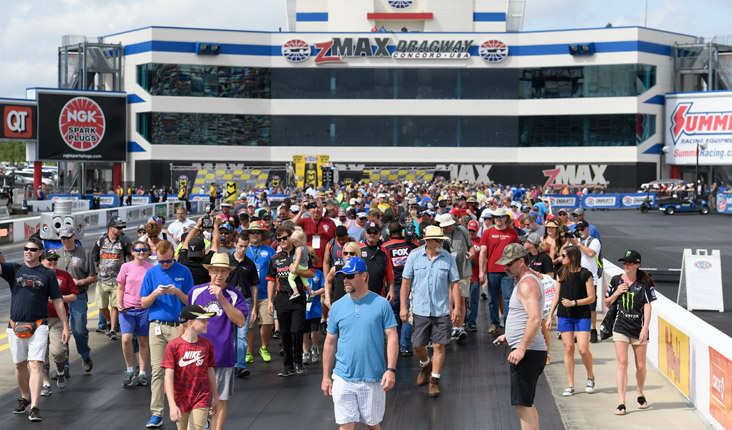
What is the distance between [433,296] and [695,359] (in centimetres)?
313

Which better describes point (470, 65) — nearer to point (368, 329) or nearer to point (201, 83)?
point (201, 83)

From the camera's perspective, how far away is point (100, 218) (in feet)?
123

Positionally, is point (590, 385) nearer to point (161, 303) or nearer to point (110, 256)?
point (161, 303)

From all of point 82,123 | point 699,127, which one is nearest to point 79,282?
point 82,123

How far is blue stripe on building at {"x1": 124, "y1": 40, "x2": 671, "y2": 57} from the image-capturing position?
62.8 meters

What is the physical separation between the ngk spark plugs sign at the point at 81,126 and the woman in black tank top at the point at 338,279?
51392 millimetres

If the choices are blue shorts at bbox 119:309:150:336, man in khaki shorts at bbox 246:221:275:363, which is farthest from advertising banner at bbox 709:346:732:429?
blue shorts at bbox 119:309:150:336

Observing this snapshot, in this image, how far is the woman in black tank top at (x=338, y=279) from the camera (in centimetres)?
1042

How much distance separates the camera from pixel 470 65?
63906 mm

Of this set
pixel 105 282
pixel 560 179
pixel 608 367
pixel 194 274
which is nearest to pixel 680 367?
pixel 608 367

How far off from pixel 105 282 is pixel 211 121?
51.3m

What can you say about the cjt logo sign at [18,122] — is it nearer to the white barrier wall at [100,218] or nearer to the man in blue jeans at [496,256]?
the white barrier wall at [100,218]

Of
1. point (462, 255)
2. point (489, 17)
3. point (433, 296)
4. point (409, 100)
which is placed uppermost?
point (489, 17)

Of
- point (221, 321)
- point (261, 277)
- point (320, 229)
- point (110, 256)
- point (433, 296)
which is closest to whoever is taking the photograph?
point (221, 321)
